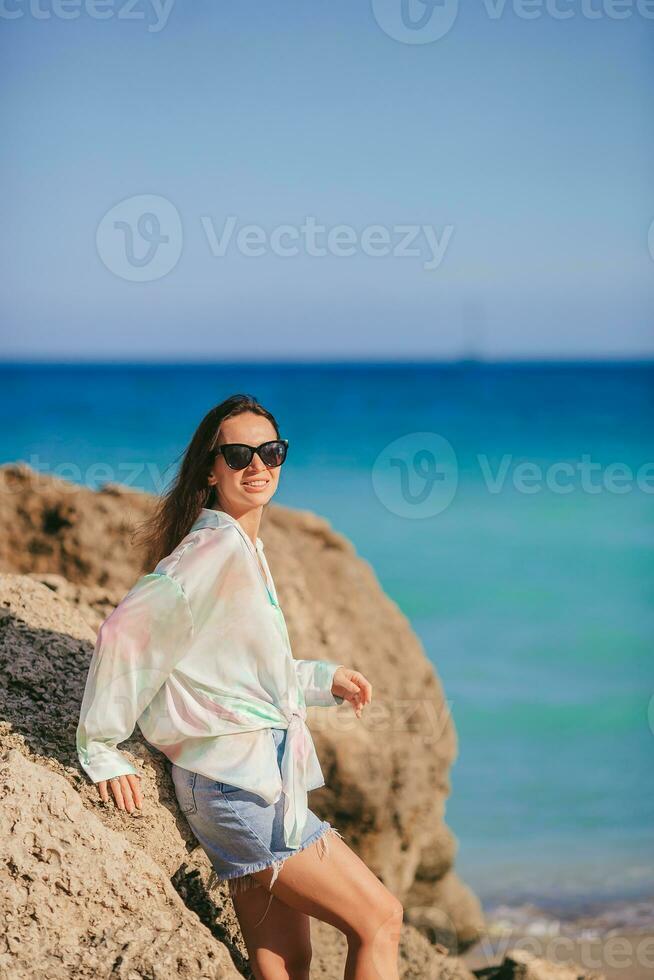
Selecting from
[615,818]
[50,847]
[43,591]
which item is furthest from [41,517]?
[615,818]

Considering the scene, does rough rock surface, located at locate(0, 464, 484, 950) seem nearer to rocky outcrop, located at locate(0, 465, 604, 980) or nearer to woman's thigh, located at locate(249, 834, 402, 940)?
rocky outcrop, located at locate(0, 465, 604, 980)

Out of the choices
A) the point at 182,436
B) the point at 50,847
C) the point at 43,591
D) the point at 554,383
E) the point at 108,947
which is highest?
the point at 554,383

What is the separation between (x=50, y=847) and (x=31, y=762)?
26 cm

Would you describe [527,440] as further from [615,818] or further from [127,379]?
[615,818]

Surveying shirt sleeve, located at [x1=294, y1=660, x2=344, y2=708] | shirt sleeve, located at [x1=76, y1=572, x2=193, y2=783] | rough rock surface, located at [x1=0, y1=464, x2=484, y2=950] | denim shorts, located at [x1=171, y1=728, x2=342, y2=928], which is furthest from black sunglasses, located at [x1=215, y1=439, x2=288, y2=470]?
rough rock surface, located at [x1=0, y1=464, x2=484, y2=950]

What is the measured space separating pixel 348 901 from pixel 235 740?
19.5 inches

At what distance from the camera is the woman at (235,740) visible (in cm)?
321

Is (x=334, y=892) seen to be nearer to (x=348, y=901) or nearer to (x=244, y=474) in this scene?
(x=348, y=901)

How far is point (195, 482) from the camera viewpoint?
366 centimetres

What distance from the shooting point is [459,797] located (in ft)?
42.4

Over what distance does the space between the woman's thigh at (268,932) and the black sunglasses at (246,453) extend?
1.14 metres

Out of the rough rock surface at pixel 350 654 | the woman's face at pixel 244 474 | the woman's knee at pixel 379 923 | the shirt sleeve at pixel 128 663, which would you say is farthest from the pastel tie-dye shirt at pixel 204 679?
the rough rock surface at pixel 350 654

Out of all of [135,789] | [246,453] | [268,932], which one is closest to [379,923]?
[268,932]

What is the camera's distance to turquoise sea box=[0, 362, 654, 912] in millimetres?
12734
